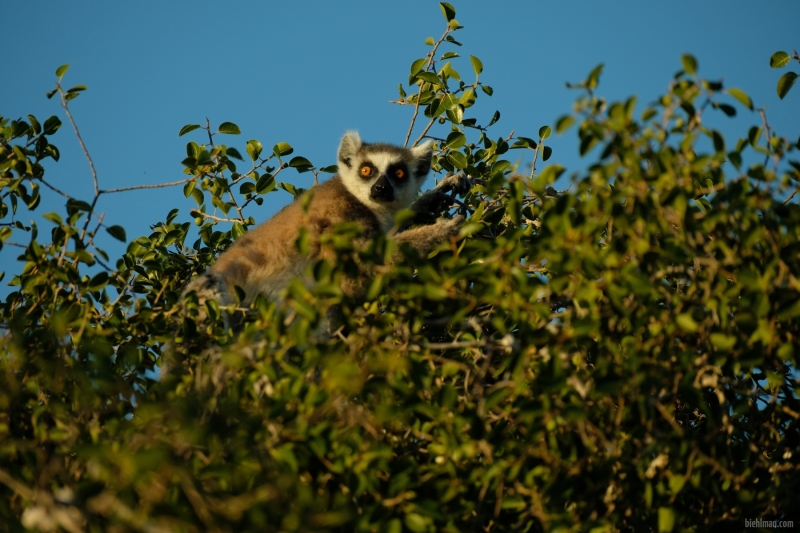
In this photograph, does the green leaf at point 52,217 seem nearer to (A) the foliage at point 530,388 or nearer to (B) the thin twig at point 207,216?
(A) the foliage at point 530,388

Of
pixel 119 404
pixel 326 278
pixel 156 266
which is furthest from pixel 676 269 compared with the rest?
pixel 156 266

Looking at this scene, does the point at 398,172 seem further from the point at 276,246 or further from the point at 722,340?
the point at 722,340

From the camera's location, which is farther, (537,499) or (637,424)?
(637,424)

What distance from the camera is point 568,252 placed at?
3.09 m

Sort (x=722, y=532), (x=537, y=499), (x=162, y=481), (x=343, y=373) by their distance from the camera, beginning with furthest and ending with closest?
(x=722, y=532) < (x=537, y=499) < (x=343, y=373) < (x=162, y=481)

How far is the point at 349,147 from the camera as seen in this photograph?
8.11 m

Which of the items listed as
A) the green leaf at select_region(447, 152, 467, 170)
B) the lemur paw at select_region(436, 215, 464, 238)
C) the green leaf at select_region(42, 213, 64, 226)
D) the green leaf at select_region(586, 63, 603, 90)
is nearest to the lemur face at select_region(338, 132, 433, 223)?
the lemur paw at select_region(436, 215, 464, 238)

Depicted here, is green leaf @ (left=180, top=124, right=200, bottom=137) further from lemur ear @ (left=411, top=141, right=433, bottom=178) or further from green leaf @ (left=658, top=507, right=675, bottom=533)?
green leaf @ (left=658, top=507, right=675, bottom=533)

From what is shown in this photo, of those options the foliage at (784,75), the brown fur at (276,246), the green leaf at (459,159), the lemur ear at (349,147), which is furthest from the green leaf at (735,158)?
the lemur ear at (349,147)

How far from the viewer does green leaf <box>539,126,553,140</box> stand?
6227 millimetres

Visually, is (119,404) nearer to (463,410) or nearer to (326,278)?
(326,278)

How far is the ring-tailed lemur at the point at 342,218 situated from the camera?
20.5ft

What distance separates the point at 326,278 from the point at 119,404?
110 centimetres

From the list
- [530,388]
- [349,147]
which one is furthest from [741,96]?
[349,147]
